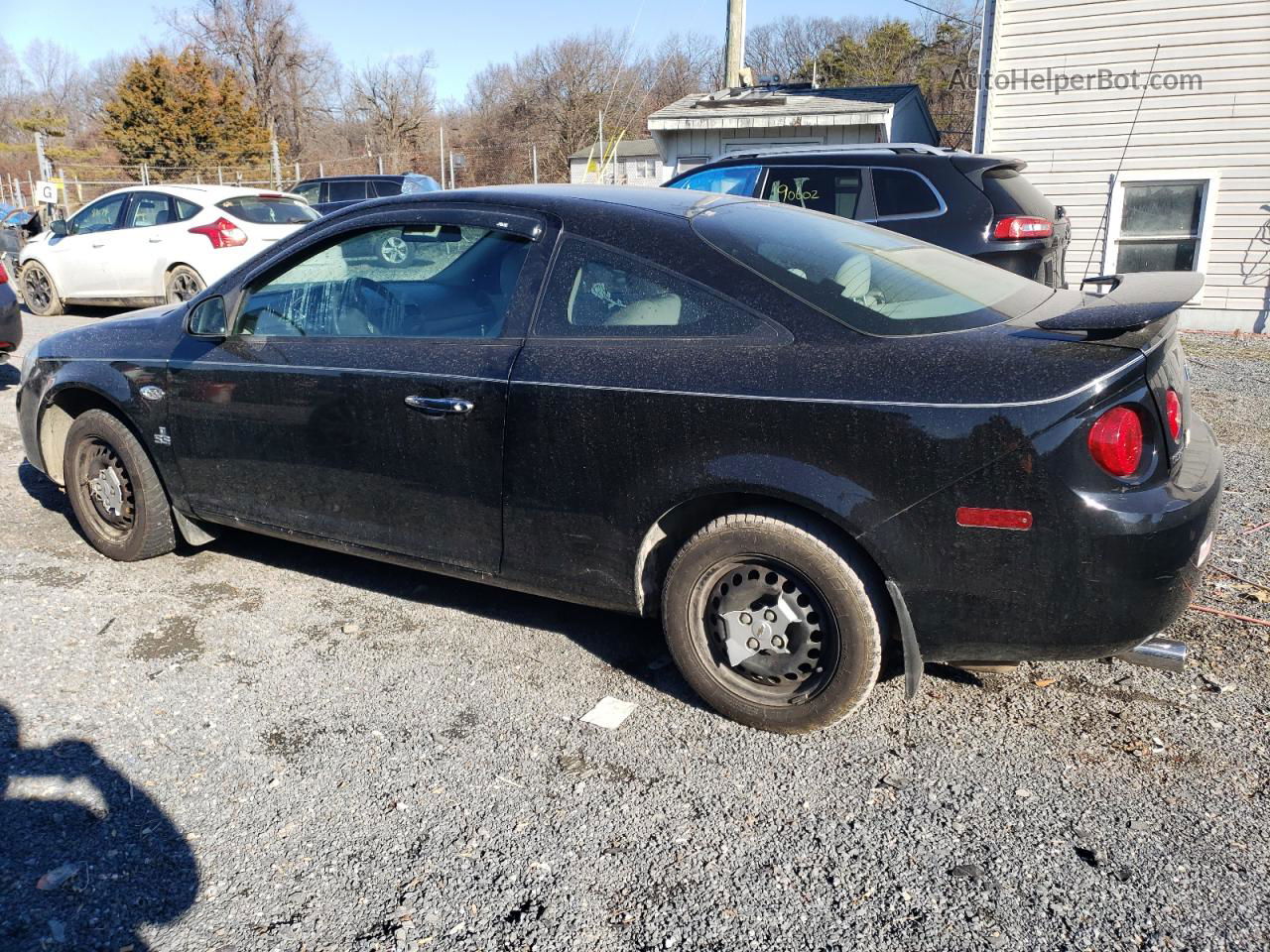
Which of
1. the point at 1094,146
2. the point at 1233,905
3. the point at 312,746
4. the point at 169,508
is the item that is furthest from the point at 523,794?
the point at 1094,146

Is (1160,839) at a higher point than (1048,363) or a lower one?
lower

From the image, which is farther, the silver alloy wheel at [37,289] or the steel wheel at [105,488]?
the silver alloy wheel at [37,289]

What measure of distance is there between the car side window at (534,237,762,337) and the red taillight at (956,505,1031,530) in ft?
2.75

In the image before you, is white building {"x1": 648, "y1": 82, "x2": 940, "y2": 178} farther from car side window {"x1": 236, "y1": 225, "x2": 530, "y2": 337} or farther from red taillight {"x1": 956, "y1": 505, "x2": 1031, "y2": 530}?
red taillight {"x1": 956, "y1": 505, "x2": 1031, "y2": 530}

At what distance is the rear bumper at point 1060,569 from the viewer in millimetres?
2539

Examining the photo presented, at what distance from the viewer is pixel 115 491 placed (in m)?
4.49

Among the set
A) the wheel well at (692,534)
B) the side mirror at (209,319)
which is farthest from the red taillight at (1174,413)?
the side mirror at (209,319)

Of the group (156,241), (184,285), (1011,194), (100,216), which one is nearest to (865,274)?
(1011,194)

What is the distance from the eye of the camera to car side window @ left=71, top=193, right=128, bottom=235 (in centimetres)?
1157

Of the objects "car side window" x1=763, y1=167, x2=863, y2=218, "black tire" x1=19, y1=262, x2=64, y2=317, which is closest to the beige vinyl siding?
"car side window" x1=763, y1=167, x2=863, y2=218

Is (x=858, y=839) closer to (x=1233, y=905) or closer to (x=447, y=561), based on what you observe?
(x=1233, y=905)

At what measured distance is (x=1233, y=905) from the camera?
2281 mm

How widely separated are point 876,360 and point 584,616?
5.88 feet

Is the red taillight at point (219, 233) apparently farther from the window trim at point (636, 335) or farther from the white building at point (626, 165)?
the white building at point (626, 165)
